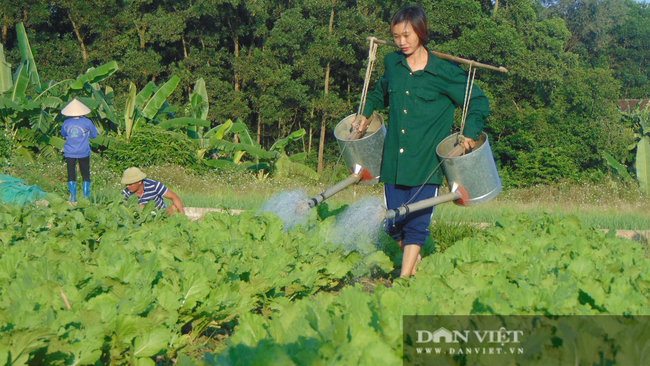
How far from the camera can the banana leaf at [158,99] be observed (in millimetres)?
15594

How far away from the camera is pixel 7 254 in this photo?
321 centimetres

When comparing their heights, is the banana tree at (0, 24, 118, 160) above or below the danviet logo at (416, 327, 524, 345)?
below

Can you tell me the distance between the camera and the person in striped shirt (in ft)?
19.6

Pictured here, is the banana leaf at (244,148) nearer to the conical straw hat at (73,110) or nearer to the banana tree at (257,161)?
the banana tree at (257,161)

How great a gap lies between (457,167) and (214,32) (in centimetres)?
2681

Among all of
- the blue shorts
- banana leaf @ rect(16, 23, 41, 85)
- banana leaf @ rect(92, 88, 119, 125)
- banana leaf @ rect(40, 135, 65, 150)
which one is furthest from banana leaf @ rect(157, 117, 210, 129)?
the blue shorts

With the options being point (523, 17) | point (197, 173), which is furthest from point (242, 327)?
point (523, 17)

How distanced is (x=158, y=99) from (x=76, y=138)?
20.6ft

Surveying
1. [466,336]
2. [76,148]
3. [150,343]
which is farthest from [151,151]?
[466,336]

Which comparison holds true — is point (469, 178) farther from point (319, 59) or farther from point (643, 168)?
point (319, 59)

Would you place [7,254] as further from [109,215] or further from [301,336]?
[301,336]

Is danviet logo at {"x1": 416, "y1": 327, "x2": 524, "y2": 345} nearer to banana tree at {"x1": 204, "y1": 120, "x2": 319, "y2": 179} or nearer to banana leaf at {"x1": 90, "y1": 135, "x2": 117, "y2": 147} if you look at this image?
banana tree at {"x1": 204, "y1": 120, "x2": 319, "y2": 179}

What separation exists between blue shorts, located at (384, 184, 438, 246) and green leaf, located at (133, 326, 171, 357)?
2094mm

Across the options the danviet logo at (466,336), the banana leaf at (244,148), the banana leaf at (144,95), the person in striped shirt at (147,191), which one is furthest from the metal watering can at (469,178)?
the banana leaf at (144,95)
